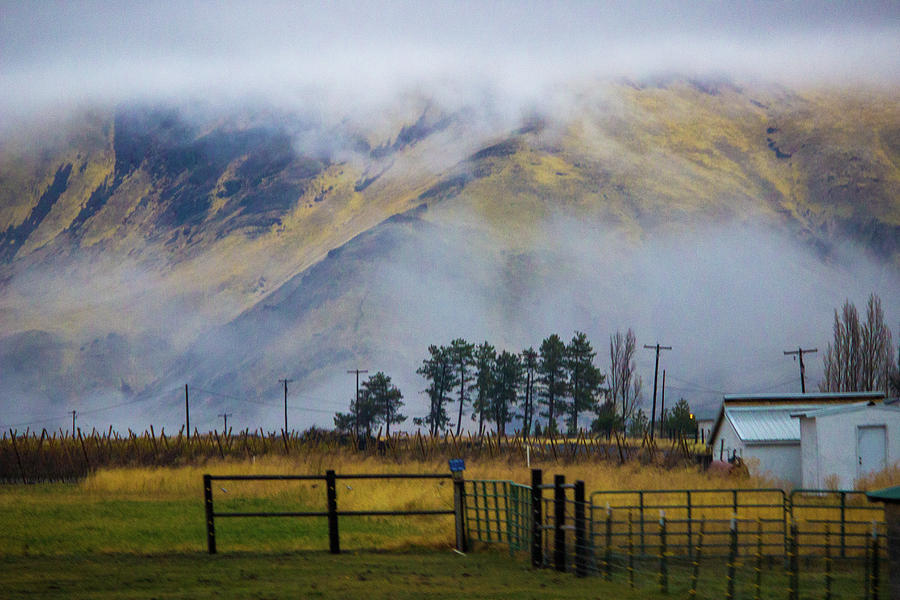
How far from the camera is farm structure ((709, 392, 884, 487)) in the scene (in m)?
36.0

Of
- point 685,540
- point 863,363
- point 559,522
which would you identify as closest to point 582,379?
point 863,363

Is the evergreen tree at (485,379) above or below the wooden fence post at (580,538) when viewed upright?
below

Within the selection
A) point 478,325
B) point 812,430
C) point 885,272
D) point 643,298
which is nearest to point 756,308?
point 643,298

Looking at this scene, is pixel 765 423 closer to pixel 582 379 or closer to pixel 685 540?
pixel 685 540

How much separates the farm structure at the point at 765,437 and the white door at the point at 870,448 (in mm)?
1404

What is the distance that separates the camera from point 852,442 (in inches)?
1261

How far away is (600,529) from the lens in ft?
71.9

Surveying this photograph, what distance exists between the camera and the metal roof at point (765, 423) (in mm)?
36375

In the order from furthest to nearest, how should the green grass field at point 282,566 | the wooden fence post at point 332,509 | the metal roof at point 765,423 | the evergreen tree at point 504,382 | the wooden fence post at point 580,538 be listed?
the evergreen tree at point 504,382
the metal roof at point 765,423
the wooden fence post at point 332,509
the wooden fence post at point 580,538
the green grass field at point 282,566

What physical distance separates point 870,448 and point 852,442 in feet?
1.77

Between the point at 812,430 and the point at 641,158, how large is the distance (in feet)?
524

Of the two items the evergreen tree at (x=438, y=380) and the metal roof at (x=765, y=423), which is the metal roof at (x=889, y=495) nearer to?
the metal roof at (x=765, y=423)

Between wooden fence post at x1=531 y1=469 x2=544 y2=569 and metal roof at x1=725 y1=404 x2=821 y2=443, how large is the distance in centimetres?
2337

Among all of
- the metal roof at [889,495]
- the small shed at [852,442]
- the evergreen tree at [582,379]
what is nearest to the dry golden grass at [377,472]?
the small shed at [852,442]
